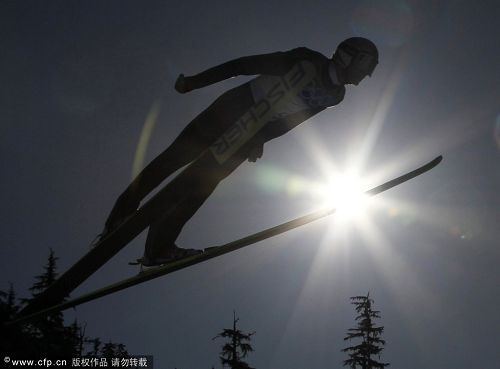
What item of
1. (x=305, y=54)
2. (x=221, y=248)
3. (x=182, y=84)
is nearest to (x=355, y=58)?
(x=305, y=54)

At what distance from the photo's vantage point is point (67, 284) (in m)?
6.54

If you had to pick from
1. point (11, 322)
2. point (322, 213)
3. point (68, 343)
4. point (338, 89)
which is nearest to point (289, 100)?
point (338, 89)

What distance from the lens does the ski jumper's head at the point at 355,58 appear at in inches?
201

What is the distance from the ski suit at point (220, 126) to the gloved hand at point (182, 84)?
43 millimetres

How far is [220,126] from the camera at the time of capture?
5578mm

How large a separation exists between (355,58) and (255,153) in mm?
1504

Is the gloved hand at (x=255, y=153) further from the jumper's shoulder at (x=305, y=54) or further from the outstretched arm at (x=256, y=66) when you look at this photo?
the jumper's shoulder at (x=305, y=54)

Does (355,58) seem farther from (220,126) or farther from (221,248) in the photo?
(221,248)

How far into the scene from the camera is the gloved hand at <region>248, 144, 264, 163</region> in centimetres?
582

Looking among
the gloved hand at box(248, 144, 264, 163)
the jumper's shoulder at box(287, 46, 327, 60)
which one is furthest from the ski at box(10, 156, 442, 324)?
the jumper's shoulder at box(287, 46, 327, 60)

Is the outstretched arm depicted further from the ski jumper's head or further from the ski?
the ski

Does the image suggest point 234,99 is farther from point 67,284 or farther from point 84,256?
point 67,284

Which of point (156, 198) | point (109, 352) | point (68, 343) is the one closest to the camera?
point (156, 198)

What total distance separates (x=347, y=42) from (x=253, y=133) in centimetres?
136
